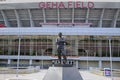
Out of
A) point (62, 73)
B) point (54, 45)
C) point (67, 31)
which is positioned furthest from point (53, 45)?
point (62, 73)

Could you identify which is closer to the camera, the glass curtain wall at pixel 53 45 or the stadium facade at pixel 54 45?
the stadium facade at pixel 54 45

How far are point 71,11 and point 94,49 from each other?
19.4 meters

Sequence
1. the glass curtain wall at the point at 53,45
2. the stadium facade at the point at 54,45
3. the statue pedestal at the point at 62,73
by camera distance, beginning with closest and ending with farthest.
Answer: the statue pedestal at the point at 62,73
the stadium facade at the point at 54,45
the glass curtain wall at the point at 53,45

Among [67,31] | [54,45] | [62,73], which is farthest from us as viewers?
[54,45]

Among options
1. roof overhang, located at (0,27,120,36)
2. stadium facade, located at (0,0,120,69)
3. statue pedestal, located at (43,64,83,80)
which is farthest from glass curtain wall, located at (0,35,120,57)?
statue pedestal, located at (43,64,83,80)

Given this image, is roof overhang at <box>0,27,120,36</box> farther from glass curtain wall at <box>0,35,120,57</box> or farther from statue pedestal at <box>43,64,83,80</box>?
statue pedestal at <box>43,64,83,80</box>

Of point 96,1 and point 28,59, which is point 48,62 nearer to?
point 28,59

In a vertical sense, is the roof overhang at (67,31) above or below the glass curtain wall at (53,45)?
above

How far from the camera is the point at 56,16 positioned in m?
87.4

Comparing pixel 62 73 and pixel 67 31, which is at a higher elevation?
pixel 67 31

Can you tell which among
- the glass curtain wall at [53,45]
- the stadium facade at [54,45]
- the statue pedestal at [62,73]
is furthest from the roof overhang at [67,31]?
the statue pedestal at [62,73]

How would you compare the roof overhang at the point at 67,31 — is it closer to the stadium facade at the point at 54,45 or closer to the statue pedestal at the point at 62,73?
the stadium facade at the point at 54,45

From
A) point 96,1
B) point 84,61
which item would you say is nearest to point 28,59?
point 84,61

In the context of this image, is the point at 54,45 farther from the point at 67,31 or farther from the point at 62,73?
the point at 62,73
